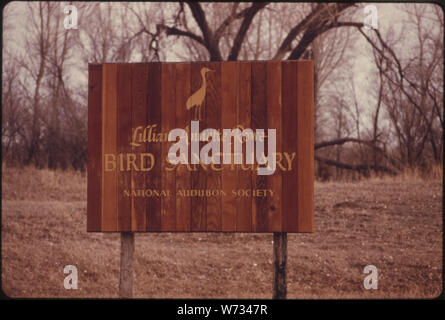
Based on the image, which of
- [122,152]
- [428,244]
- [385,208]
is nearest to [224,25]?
[385,208]

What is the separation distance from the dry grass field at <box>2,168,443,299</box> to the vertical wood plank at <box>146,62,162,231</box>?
7.41 feet

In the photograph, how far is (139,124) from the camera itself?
5133 mm

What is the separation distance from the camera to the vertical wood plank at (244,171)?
502cm

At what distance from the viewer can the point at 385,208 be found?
400 inches

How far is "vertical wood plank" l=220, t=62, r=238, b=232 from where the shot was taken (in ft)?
16.5

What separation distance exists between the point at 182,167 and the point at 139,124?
2.19 feet

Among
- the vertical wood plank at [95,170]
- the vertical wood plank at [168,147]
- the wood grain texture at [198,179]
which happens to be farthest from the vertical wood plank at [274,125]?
the vertical wood plank at [95,170]

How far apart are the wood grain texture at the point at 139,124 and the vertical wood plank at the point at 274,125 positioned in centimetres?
135

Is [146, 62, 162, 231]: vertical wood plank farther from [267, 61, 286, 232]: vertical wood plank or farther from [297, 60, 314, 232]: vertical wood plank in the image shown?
[297, 60, 314, 232]: vertical wood plank

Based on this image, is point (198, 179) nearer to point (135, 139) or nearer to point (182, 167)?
point (182, 167)

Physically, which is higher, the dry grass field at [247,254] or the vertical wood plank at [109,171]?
the vertical wood plank at [109,171]

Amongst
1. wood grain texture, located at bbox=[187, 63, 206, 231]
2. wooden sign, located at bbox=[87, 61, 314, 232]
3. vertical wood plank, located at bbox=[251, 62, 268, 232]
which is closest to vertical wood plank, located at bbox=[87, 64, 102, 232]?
wooden sign, located at bbox=[87, 61, 314, 232]

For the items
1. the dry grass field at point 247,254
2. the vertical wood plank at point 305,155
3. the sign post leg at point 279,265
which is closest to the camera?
the vertical wood plank at point 305,155

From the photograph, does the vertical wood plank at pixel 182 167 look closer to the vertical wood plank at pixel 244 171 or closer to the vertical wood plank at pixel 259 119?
the vertical wood plank at pixel 244 171
